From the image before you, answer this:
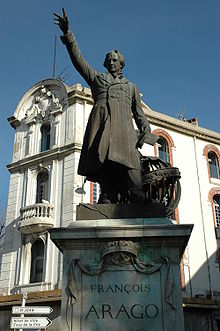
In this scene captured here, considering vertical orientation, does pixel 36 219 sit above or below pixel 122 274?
above

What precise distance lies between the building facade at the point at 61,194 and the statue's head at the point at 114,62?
14378mm

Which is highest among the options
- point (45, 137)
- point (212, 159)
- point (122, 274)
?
point (212, 159)

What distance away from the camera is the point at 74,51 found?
6.02 m

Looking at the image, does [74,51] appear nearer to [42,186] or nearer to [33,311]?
[33,311]

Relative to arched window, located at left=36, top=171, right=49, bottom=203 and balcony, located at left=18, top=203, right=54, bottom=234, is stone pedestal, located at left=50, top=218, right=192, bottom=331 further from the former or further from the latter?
arched window, located at left=36, top=171, right=49, bottom=203

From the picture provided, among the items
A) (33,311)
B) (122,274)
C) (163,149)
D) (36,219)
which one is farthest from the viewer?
(163,149)

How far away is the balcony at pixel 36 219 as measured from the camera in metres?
20.8

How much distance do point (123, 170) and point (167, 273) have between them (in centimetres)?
159

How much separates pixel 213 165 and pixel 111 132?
23.1m

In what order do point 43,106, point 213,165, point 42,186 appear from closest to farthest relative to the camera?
point 42,186
point 43,106
point 213,165

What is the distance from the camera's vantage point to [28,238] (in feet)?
70.7

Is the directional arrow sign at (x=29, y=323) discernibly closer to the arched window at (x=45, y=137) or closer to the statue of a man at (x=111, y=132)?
the statue of a man at (x=111, y=132)

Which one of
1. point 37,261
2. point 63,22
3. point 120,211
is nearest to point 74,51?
point 63,22

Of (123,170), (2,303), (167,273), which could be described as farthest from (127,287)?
(2,303)
